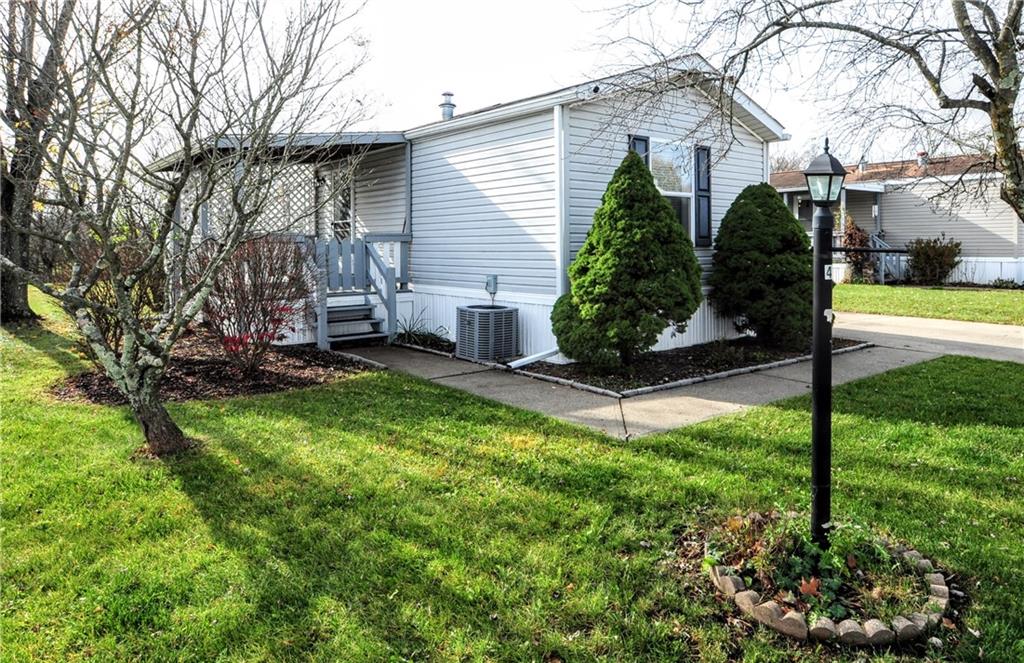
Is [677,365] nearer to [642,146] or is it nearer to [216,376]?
[642,146]

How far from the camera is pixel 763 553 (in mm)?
3137

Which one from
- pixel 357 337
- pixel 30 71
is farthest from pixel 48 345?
pixel 30 71

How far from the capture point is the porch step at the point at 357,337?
30.9ft

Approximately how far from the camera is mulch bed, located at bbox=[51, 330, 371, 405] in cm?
663

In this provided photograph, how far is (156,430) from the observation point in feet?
15.4

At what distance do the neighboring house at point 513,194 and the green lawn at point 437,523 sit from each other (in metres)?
2.98

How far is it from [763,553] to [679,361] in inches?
204

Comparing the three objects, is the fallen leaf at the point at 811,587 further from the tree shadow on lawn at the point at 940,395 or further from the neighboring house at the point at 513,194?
the neighboring house at the point at 513,194

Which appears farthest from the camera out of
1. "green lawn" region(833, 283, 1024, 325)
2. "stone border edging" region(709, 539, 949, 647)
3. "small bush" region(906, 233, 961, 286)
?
"small bush" region(906, 233, 961, 286)

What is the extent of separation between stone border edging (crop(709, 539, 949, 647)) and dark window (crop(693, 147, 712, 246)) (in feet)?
22.5

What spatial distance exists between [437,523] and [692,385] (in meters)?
4.15

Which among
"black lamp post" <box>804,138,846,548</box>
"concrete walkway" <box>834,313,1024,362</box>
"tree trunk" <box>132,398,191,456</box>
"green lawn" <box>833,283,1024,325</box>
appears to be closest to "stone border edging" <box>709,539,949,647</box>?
"black lamp post" <box>804,138,846,548</box>

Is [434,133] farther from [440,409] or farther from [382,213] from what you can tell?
[440,409]

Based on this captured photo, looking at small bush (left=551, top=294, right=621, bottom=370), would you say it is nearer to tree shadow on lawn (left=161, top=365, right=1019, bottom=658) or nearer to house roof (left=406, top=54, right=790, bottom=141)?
tree shadow on lawn (left=161, top=365, right=1019, bottom=658)
